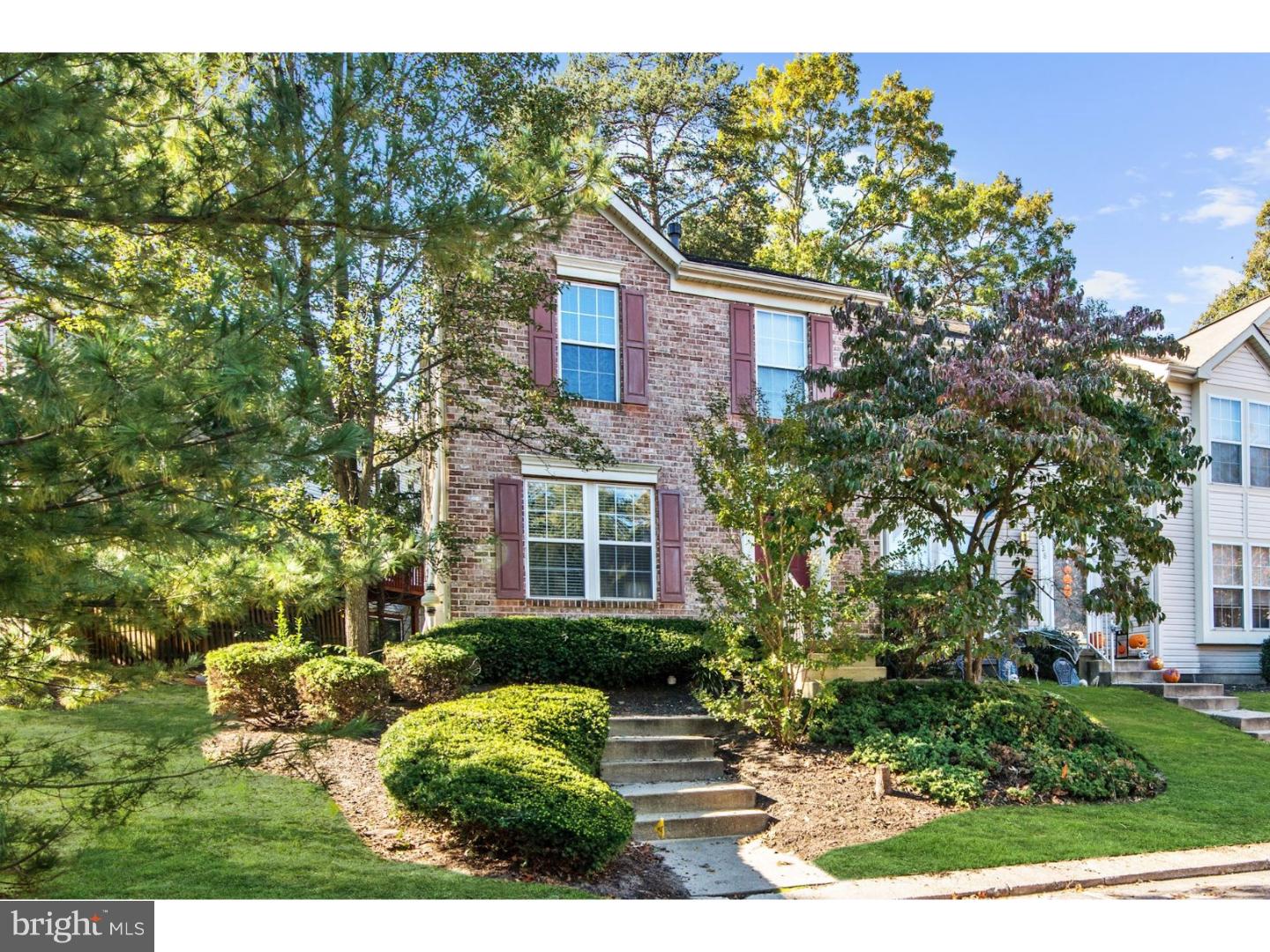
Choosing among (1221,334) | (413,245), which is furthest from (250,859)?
(1221,334)

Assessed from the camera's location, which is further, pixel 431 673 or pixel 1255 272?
pixel 1255 272

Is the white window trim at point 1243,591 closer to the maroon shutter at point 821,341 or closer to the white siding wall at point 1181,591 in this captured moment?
the white siding wall at point 1181,591

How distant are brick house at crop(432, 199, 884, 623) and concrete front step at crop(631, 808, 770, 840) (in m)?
4.61

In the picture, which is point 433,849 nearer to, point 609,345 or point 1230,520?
point 609,345

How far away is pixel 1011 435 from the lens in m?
10.1

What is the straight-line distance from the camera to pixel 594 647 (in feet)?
39.0

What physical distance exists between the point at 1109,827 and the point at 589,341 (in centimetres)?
809

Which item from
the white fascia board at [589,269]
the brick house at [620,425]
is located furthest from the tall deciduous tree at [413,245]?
the white fascia board at [589,269]

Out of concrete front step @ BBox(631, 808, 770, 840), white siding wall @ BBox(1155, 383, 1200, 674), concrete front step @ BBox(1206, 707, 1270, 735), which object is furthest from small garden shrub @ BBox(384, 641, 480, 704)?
white siding wall @ BBox(1155, 383, 1200, 674)

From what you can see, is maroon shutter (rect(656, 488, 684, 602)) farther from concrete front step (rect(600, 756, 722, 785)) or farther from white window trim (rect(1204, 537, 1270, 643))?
white window trim (rect(1204, 537, 1270, 643))

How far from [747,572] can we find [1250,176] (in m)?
9.50

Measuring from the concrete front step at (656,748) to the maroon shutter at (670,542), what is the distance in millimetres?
3617

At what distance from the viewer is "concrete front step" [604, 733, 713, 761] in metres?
9.73
